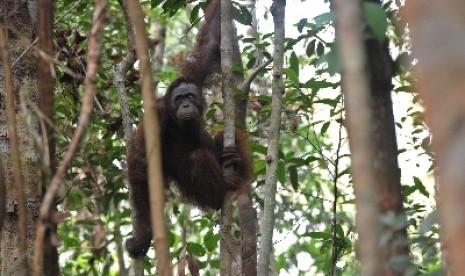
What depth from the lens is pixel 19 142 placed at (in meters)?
3.80

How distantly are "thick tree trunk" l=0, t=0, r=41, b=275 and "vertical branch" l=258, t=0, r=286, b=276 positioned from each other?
1.07m

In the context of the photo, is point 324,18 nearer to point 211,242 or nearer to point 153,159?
point 153,159

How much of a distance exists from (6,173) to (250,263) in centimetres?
176

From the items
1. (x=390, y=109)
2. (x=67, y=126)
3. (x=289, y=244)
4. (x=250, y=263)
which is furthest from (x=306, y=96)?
(x=289, y=244)

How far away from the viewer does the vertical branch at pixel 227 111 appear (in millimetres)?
4082

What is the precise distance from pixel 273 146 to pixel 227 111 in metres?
0.37

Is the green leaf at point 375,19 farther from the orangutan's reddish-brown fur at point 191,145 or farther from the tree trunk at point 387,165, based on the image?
the orangutan's reddish-brown fur at point 191,145

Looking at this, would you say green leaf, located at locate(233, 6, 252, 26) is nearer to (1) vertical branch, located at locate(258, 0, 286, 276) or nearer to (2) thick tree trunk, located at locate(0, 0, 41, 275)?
(1) vertical branch, located at locate(258, 0, 286, 276)

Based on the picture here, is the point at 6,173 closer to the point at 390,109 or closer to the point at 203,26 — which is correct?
the point at 390,109

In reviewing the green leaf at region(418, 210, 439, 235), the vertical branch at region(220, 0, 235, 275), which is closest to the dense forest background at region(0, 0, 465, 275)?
the green leaf at region(418, 210, 439, 235)

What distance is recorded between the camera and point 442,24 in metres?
1.33

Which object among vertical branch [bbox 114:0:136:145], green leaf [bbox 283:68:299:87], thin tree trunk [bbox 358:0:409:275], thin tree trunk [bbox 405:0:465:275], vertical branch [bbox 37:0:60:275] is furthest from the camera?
green leaf [bbox 283:68:299:87]

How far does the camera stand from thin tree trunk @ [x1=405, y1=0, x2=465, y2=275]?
50.1 inches

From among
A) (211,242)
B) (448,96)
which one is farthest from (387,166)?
(211,242)
